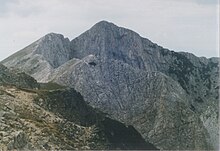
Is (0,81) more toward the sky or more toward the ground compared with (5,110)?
more toward the sky

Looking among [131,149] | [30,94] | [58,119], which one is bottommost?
[131,149]

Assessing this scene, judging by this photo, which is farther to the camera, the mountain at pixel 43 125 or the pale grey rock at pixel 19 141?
the mountain at pixel 43 125

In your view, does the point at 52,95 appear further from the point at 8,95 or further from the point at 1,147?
the point at 1,147

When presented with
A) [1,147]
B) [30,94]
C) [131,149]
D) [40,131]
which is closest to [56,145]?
[40,131]

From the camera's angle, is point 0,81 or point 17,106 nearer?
point 17,106

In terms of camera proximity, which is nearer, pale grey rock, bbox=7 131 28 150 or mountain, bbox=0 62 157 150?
pale grey rock, bbox=7 131 28 150

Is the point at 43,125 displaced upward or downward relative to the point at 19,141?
upward

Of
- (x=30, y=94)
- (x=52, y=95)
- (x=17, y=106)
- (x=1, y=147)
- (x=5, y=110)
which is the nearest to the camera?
(x=1, y=147)

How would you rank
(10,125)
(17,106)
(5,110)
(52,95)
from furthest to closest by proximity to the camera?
(52,95)
(17,106)
(5,110)
(10,125)

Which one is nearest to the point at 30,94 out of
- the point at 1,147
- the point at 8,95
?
the point at 8,95

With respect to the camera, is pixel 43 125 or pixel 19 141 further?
pixel 43 125
